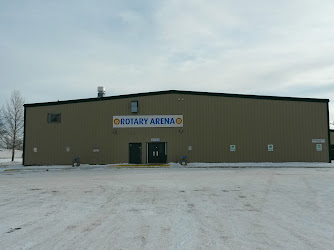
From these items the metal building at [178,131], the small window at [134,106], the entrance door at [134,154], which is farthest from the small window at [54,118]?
the entrance door at [134,154]

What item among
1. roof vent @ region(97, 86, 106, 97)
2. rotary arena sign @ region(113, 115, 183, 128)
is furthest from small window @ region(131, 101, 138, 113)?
roof vent @ region(97, 86, 106, 97)

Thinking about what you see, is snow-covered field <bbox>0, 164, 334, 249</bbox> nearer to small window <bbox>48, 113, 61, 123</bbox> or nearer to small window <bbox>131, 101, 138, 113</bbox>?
small window <bbox>131, 101, 138, 113</bbox>

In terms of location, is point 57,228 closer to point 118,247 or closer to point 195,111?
point 118,247

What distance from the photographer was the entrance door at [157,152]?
28.9 metres

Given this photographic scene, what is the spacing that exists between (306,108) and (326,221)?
83.8ft

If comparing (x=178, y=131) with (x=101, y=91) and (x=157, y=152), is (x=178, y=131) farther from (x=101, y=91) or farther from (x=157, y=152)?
(x=101, y=91)

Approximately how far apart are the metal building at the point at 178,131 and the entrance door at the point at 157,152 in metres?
0.10

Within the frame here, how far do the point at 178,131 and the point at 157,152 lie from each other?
118 inches

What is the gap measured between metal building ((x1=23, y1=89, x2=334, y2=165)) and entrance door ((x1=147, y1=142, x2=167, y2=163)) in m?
0.10

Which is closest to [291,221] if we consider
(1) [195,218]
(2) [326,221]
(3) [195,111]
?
(2) [326,221]

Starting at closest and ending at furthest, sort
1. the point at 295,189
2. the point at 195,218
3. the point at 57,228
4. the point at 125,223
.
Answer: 1. the point at 57,228
2. the point at 125,223
3. the point at 195,218
4. the point at 295,189

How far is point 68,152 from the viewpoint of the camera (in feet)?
96.3

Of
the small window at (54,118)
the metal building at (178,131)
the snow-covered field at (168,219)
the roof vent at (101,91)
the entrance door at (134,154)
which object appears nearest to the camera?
the snow-covered field at (168,219)

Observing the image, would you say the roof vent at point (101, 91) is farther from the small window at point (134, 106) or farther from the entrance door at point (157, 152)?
the entrance door at point (157, 152)
